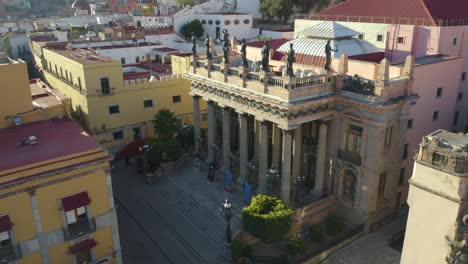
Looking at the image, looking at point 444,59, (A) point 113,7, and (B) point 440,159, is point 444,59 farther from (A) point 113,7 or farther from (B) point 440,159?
(A) point 113,7

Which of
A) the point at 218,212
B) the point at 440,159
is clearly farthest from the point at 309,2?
the point at 440,159

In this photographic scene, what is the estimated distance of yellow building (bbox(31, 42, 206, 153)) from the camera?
45.4m

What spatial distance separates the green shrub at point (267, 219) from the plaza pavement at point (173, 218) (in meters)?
4.04

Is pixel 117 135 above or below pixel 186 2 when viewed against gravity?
below

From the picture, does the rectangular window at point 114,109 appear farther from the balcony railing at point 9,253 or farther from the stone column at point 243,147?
the balcony railing at point 9,253

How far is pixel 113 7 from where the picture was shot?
142625 mm

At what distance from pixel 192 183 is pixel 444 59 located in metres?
24.2

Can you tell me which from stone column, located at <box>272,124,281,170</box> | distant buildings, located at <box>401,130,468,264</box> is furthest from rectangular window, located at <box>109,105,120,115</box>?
distant buildings, located at <box>401,130,468,264</box>

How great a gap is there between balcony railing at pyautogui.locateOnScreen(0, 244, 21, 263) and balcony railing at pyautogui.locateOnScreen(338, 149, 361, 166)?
897 inches

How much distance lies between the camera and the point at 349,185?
1282 inches

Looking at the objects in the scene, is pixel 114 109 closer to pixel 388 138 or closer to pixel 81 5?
pixel 388 138

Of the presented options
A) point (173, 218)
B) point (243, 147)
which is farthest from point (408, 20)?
point (173, 218)

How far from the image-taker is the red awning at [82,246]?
2488cm

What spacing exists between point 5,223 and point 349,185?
2382cm
